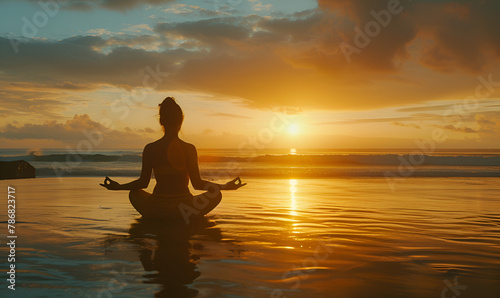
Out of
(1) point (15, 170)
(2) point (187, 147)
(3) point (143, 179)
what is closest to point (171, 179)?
(3) point (143, 179)

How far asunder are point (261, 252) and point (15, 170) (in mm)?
17841

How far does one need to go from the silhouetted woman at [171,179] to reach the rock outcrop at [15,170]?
1421 centimetres

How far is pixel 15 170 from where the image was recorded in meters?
19.4

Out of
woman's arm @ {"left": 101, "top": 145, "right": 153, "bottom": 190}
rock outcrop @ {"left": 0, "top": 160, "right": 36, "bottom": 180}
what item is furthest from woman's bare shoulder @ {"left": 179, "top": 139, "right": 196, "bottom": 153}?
rock outcrop @ {"left": 0, "top": 160, "right": 36, "bottom": 180}

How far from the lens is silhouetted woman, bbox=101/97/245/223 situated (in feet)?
24.0

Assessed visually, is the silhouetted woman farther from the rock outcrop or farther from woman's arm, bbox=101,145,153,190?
the rock outcrop

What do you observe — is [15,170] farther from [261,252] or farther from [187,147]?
[261,252]

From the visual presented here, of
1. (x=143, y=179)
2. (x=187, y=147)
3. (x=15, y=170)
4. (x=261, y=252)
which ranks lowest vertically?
(x=261, y=252)

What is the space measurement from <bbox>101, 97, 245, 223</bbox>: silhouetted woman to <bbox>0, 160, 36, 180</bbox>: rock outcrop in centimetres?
1421

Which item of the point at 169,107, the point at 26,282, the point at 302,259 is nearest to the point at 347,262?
the point at 302,259

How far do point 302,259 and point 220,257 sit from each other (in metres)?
1.03

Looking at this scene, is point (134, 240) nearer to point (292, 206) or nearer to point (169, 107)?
point (169, 107)

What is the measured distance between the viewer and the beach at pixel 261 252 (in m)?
4.00

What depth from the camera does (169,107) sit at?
23.9 ft
